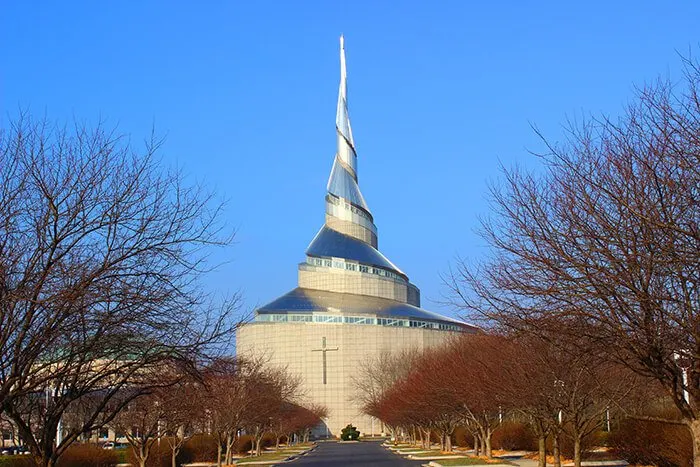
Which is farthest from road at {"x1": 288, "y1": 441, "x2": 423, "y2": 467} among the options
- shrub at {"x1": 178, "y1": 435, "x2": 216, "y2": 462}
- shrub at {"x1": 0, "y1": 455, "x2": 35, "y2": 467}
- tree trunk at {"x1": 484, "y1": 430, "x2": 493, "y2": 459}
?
shrub at {"x1": 0, "y1": 455, "x2": 35, "y2": 467}

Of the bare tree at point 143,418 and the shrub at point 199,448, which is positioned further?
the shrub at point 199,448

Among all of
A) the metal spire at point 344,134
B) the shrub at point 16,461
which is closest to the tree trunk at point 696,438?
the shrub at point 16,461

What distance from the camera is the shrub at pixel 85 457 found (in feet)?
129

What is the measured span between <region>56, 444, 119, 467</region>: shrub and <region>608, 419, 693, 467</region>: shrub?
2240cm

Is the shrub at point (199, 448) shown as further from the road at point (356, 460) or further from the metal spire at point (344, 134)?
the metal spire at point (344, 134)

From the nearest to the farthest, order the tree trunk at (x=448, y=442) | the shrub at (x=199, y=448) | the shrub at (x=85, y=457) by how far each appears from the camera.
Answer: the shrub at (x=85, y=457) → the shrub at (x=199, y=448) → the tree trunk at (x=448, y=442)

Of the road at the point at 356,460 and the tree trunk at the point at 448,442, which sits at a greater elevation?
the tree trunk at the point at 448,442

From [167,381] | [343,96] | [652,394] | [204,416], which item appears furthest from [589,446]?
[343,96]

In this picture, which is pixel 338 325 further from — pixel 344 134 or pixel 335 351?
pixel 344 134

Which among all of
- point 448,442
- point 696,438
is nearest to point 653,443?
point 696,438

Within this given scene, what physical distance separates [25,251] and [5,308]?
1447 millimetres

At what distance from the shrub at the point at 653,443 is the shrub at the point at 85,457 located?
22395 mm

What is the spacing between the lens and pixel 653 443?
30.8m

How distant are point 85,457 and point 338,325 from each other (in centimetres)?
9174
